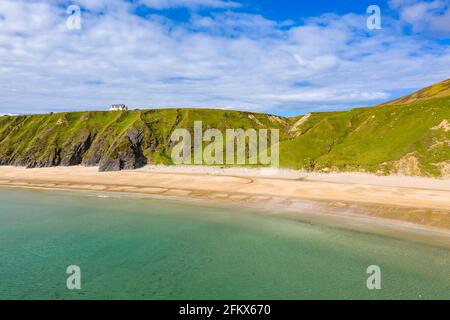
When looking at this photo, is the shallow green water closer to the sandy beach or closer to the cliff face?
the sandy beach

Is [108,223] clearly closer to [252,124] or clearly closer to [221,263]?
[221,263]

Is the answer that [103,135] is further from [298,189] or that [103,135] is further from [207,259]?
[207,259]

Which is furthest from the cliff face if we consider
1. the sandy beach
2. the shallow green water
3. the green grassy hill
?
the shallow green water

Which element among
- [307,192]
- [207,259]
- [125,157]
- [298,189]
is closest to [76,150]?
[125,157]

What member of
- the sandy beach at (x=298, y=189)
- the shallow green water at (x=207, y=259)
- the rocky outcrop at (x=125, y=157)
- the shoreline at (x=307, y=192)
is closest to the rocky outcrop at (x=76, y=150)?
the rocky outcrop at (x=125, y=157)

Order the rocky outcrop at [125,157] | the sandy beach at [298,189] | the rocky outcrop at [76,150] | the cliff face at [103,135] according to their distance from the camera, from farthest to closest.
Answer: the rocky outcrop at [76,150], the cliff face at [103,135], the rocky outcrop at [125,157], the sandy beach at [298,189]

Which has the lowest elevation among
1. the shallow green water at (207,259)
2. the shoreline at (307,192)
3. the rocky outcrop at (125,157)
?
the shallow green water at (207,259)

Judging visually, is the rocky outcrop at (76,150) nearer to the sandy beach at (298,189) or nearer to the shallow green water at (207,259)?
the sandy beach at (298,189)
